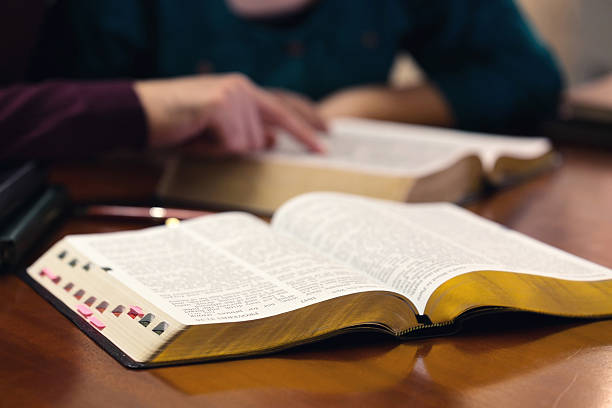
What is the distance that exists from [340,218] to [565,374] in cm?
24

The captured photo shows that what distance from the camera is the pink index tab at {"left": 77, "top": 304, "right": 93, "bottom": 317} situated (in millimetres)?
473

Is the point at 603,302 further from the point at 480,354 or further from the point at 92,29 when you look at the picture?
the point at 92,29

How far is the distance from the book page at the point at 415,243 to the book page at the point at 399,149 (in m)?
0.12

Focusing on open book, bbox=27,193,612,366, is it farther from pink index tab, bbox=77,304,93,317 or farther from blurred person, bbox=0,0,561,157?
blurred person, bbox=0,0,561,157

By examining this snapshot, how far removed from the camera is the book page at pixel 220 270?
17.6 inches

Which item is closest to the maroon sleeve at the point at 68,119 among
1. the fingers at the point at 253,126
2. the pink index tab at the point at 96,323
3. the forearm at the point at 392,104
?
the fingers at the point at 253,126

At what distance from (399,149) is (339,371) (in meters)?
0.54

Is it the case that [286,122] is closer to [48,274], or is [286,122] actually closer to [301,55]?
[48,274]

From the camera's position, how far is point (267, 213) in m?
0.79

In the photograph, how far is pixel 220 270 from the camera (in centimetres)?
51

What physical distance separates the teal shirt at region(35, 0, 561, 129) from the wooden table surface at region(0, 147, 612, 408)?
80cm

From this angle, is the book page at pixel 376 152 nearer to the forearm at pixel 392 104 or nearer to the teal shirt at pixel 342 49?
the forearm at pixel 392 104

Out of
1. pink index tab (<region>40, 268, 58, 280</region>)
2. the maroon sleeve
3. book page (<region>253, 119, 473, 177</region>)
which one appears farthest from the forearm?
pink index tab (<region>40, 268, 58, 280</region>)

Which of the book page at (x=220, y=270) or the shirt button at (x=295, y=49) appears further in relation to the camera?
the shirt button at (x=295, y=49)
